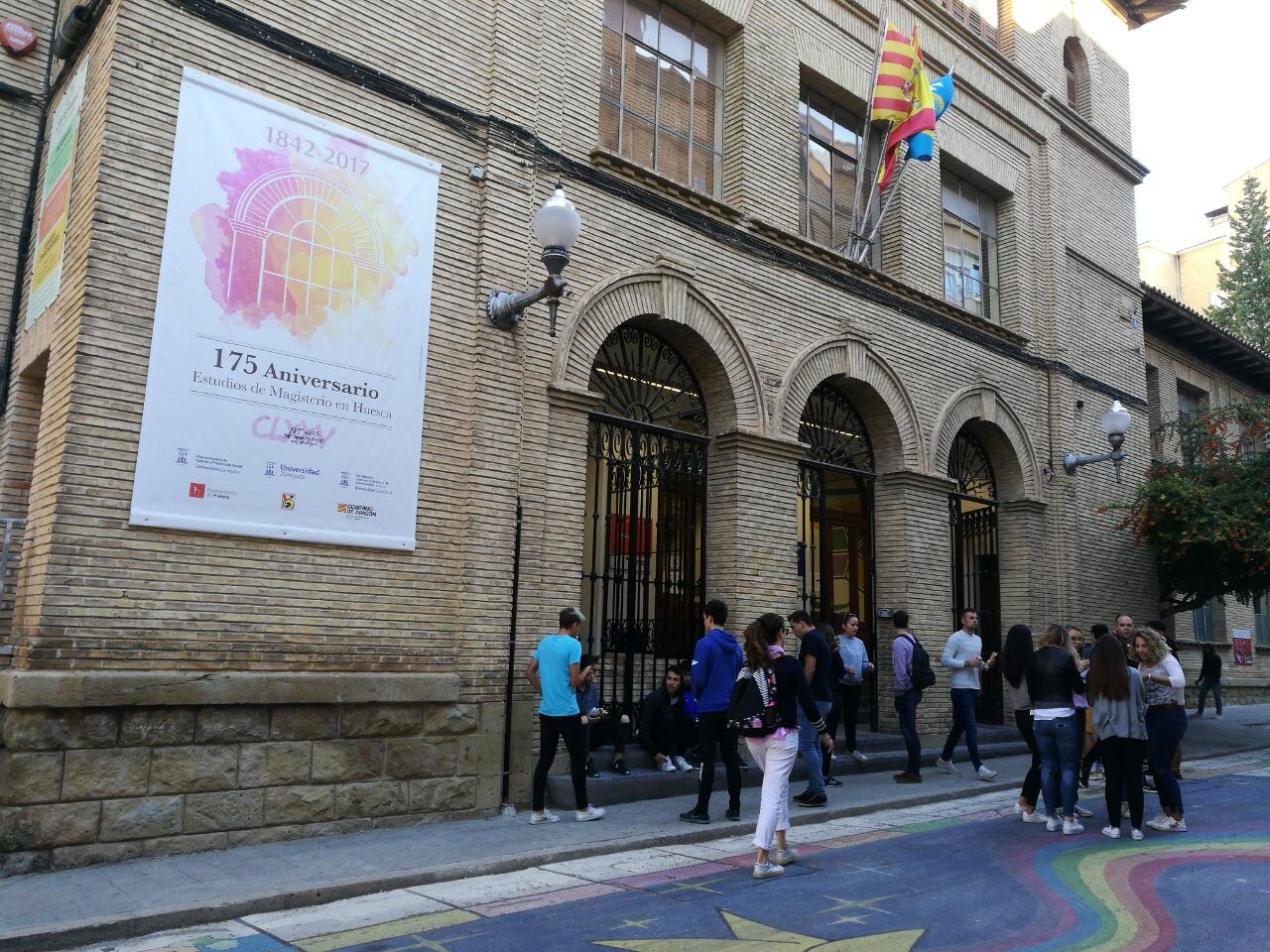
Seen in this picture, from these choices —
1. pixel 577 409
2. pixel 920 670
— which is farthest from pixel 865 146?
pixel 920 670

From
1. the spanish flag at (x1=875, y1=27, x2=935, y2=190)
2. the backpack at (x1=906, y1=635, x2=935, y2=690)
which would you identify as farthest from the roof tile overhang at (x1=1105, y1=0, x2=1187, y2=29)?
the backpack at (x1=906, y1=635, x2=935, y2=690)

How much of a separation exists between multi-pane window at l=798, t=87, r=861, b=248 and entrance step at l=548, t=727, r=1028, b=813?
6418 millimetres

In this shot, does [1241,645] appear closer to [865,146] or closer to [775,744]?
[865,146]

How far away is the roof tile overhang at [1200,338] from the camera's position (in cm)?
1941

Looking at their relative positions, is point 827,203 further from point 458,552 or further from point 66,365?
point 66,365

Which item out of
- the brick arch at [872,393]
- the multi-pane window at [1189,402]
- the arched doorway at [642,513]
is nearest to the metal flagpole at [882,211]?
the brick arch at [872,393]

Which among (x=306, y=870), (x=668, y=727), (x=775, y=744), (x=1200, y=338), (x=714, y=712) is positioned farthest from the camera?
(x=1200, y=338)

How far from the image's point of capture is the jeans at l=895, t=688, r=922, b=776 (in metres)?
10.6

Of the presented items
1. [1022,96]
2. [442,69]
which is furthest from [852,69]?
[442,69]

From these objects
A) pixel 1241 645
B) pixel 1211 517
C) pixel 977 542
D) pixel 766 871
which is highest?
pixel 1211 517

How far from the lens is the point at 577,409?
32.3 feet

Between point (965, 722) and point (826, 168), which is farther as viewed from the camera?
point (826, 168)

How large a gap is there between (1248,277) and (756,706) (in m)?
34.2

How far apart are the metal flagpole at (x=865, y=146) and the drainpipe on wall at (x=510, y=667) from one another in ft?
21.8
